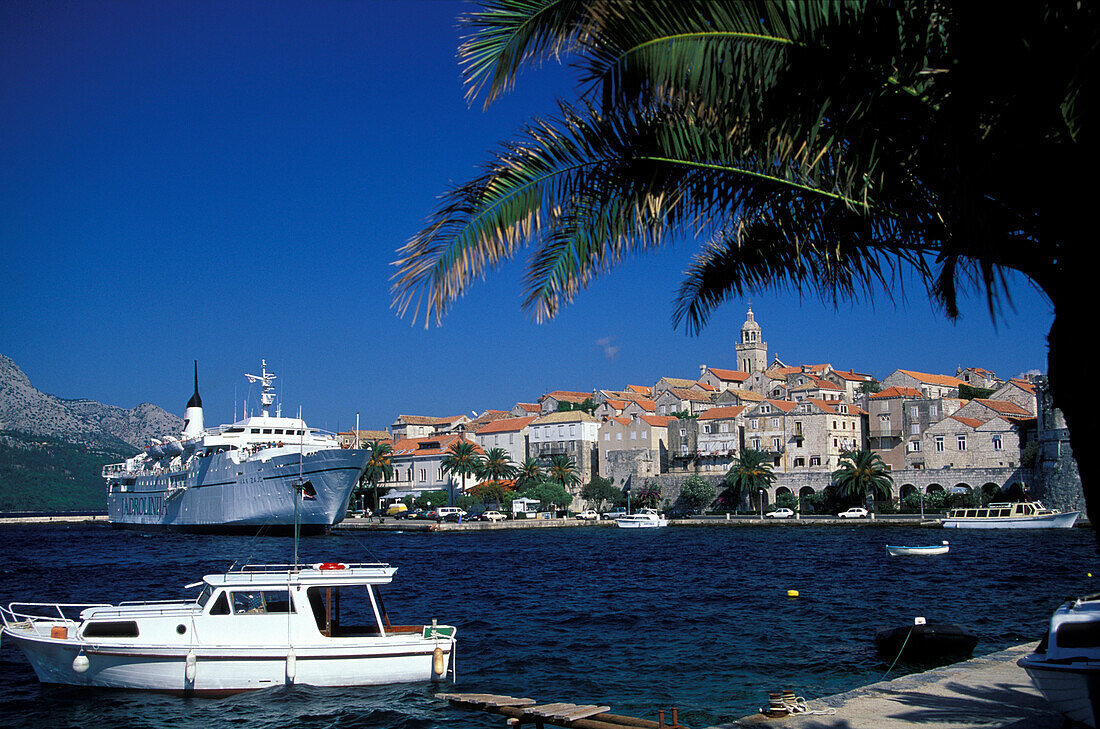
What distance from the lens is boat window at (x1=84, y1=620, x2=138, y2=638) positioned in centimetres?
1642

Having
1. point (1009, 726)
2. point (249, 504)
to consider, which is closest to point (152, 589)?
point (1009, 726)

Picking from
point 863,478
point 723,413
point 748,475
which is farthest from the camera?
point 723,413

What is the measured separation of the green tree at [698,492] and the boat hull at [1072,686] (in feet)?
275

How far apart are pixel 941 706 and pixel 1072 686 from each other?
1.72 metres

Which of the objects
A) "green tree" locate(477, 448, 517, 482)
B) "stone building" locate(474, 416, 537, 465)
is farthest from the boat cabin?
"stone building" locate(474, 416, 537, 465)

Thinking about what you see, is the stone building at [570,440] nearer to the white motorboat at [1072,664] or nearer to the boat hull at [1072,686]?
the white motorboat at [1072,664]

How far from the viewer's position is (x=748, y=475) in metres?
85.1

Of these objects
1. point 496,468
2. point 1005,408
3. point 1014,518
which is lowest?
point 1014,518

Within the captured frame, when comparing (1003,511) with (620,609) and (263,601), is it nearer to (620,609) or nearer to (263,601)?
(620,609)

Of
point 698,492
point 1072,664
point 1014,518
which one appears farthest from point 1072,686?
point 698,492

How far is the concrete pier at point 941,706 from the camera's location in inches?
374

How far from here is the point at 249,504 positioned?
70688 millimetres

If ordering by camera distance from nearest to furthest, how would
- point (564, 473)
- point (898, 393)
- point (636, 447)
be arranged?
point (898, 393) → point (636, 447) → point (564, 473)

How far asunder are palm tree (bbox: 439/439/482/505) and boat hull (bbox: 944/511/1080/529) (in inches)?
2092
